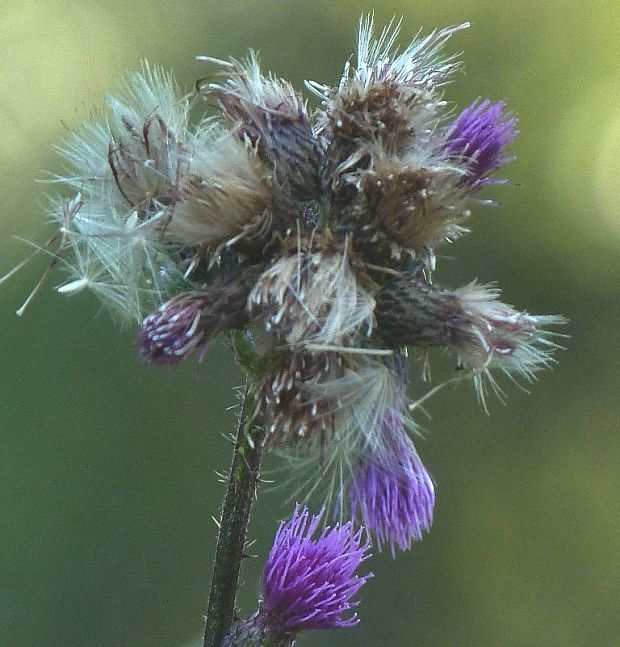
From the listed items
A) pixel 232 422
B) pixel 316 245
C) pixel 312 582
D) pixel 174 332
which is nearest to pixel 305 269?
pixel 316 245

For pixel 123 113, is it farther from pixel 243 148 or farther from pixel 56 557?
pixel 56 557

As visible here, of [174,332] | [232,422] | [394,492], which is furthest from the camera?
[232,422]

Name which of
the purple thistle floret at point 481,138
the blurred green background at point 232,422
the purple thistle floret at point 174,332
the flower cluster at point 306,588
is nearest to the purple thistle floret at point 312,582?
the flower cluster at point 306,588

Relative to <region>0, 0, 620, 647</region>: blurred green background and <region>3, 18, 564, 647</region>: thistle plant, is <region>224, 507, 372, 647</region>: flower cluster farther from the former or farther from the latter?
<region>0, 0, 620, 647</region>: blurred green background

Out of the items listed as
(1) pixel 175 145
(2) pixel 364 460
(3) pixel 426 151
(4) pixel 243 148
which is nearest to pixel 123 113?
(1) pixel 175 145

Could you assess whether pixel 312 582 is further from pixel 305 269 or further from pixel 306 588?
pixel 305 269

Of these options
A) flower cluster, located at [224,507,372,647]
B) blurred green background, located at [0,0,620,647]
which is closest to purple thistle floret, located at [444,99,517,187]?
flower cluster, located at [224,507,372,647]

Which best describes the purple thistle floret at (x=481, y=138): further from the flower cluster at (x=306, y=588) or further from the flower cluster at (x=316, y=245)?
the flower cluster at (x=306, y=588)
